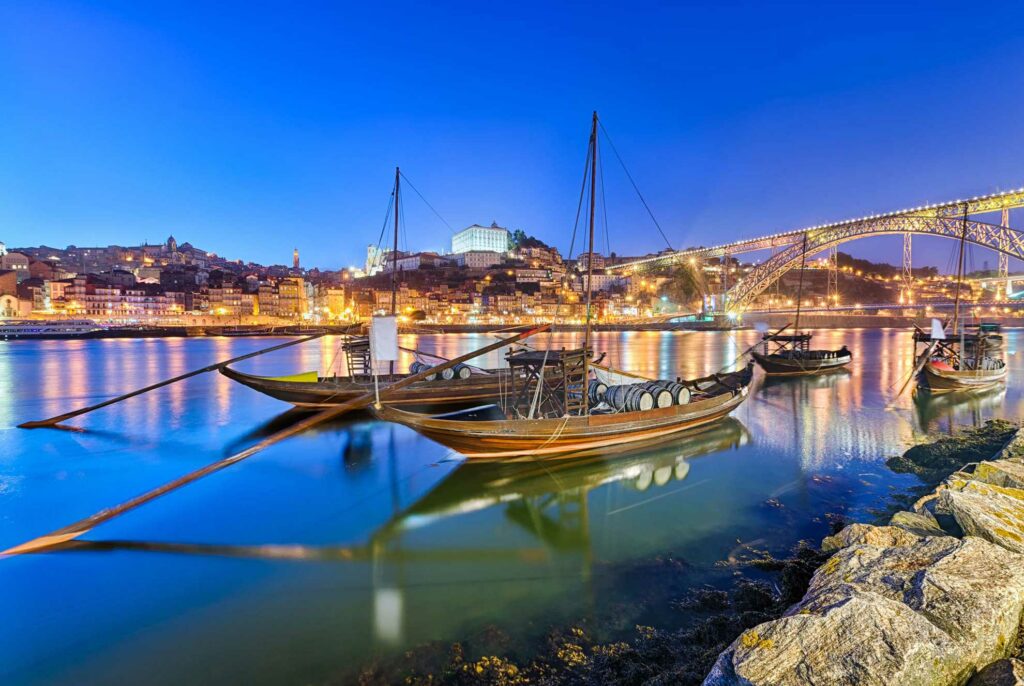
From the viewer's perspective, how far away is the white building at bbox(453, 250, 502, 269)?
148 metres

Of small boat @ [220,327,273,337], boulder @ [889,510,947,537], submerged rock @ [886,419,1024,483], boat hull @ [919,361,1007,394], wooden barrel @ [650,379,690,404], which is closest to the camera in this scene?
boulder @ [889,510,947,537]

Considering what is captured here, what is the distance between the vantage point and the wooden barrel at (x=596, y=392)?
1204 centimetres

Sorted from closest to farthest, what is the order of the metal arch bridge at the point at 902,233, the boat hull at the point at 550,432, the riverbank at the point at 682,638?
the riverbank at the point at 682,638 < the boat hull at the point at 550,432 < the metal arch bridge at the point at 902,233

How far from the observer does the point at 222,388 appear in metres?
21.5

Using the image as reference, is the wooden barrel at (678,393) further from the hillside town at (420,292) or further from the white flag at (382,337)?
the hillside town at (420,292)

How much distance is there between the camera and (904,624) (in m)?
2.91

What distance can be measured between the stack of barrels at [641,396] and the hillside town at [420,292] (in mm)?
72872

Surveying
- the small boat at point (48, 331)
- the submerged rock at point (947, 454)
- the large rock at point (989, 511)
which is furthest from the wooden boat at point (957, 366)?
the small boat at point (48, 331)

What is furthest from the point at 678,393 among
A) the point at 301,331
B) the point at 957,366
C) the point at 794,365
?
the point at 301,331

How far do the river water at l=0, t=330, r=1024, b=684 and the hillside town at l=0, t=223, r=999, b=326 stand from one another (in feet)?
239

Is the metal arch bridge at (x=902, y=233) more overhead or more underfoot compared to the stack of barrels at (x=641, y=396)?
more overhead

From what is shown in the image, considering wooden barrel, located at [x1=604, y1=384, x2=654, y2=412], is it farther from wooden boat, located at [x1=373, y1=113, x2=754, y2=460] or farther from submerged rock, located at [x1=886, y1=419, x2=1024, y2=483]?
submerged rock, located at [x1=886, y1=419, x2=1024, y2=483]

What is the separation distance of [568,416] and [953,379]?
18429 mm

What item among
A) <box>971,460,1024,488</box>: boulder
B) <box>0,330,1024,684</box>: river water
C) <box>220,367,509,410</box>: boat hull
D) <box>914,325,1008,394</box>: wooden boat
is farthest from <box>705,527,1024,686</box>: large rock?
<box>914,325,1008,394</box>: wooden boat
